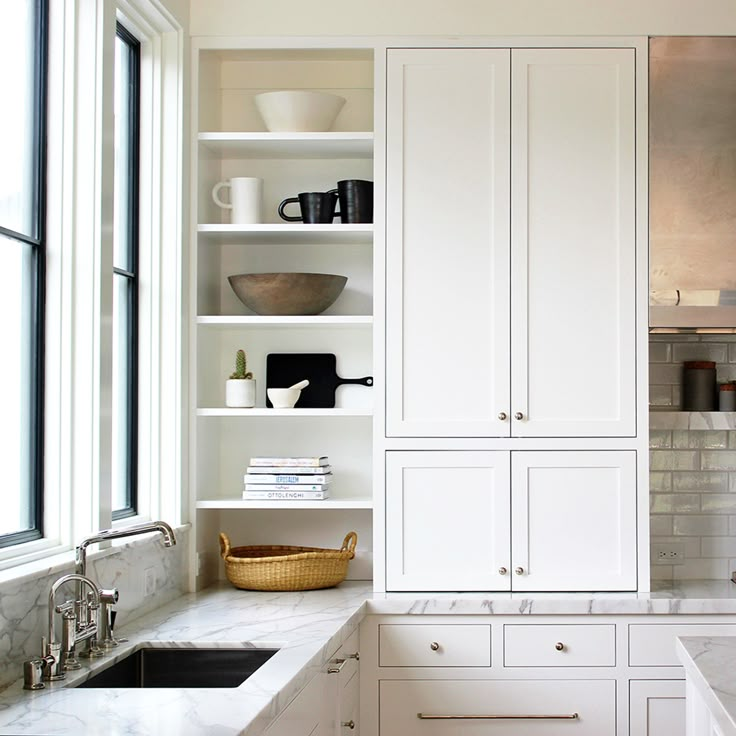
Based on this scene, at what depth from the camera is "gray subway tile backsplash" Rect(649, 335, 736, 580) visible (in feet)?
12.0

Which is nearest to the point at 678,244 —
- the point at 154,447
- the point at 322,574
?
the point at 322,574

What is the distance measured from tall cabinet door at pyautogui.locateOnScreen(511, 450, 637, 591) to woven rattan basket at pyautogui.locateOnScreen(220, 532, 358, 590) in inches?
23.4

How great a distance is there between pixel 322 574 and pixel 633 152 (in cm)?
170

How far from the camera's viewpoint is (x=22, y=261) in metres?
2.55

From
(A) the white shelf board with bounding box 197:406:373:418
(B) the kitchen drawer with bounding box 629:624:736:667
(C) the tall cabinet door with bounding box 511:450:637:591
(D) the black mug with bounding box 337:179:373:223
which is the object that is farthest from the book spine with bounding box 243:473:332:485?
(B) the kitchen drawer with bounding box 629:624:736:667

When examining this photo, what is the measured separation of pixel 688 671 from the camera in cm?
202

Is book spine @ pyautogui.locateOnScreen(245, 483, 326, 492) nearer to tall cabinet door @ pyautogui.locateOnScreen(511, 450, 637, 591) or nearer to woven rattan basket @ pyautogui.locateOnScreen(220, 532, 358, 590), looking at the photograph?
woven rattan basket @ pyautogui.locateOnScreen(220, 532, 358, 590)

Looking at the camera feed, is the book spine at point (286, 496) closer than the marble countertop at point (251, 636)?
No

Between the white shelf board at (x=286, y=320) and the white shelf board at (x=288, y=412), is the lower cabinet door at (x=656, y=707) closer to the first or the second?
the white shelf board at (x=288, y=412)

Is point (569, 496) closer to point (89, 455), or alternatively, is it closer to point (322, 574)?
point (322, 574)

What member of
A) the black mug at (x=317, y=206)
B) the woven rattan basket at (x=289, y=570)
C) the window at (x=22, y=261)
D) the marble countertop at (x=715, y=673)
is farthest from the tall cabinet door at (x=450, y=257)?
Result: the marble countertop at (x=715, y=673)

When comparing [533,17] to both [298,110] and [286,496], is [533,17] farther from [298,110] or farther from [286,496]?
[286,496]

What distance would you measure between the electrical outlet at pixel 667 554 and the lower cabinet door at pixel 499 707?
25.7 inches

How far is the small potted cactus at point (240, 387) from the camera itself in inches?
136
